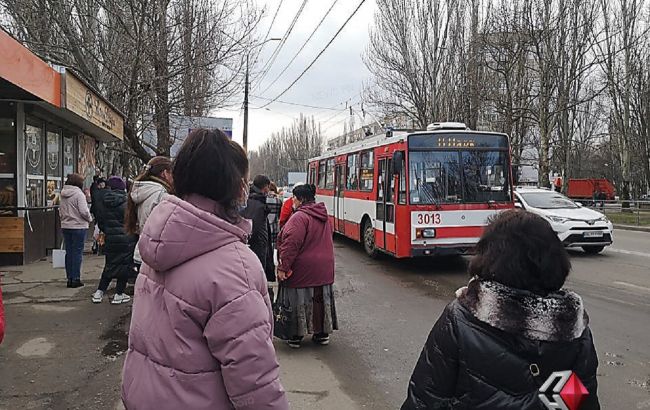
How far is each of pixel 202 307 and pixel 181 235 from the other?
256 millimetres

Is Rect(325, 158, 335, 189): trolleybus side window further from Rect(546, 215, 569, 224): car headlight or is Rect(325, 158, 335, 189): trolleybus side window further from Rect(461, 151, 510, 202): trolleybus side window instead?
Rect(461, 151, 510, 202): trolleybus side window

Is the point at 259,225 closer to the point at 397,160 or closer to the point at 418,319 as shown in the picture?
the point at 418,319

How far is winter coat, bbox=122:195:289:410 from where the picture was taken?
189 centimetres

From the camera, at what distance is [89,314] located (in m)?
7.78

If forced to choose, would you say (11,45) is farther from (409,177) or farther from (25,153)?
(409,177)

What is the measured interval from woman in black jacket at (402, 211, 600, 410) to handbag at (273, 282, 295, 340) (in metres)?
4.07

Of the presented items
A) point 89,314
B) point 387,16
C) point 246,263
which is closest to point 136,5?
point 89,314

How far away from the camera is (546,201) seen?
15359 millimetres

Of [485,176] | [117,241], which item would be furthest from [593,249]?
[117,241]

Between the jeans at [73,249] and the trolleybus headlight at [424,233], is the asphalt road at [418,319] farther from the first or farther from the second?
the jeans at [73,249]

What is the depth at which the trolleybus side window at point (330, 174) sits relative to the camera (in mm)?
18344

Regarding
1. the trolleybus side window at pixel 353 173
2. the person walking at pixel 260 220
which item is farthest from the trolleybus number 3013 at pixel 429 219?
the person walking at pixel 260 220

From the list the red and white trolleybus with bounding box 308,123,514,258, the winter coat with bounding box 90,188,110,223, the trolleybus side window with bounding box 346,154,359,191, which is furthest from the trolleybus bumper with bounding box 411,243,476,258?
the winter coat with bounding box 90,188,110,223

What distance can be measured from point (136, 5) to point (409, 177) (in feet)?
26.2
